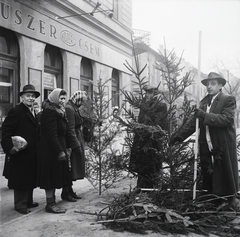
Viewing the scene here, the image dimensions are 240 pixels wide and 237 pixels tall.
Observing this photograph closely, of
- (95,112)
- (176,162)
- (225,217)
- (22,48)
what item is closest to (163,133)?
(176,162)

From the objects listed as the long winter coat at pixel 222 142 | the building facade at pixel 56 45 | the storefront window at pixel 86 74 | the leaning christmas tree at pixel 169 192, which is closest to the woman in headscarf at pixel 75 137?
the leaning christmas tree at pixel 169 192

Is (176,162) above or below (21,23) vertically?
below

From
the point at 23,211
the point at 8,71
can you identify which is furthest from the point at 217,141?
the point at 8,71

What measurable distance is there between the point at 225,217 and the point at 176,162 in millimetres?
880

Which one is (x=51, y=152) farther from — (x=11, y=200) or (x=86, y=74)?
(x=86, y=74)

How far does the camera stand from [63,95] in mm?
4457

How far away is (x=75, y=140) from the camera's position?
470 centimetres

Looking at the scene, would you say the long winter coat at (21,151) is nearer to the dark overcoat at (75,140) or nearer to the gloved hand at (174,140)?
the dark overcoat at (75,140)

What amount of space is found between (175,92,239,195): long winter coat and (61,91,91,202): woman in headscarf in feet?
5.54

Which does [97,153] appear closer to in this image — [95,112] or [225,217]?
[95,112]

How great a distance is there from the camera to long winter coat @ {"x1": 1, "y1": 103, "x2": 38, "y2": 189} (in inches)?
165

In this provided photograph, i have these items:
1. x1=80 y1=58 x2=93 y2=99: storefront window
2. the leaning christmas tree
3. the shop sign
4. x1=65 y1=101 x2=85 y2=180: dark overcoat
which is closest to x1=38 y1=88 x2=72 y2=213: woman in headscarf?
x1=65 y1=101 x2=85 y2=180: dark overcoat

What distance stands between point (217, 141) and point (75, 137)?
2119 millimetres

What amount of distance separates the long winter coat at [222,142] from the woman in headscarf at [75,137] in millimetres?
1687
